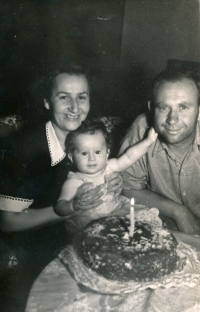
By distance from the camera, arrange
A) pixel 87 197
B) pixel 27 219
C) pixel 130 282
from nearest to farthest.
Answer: pixel 130 282 < pixel 87 197 < pixel 27 219

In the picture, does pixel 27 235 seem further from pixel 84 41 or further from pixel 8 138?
pixel 84 41

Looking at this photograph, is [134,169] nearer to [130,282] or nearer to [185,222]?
[185,222]

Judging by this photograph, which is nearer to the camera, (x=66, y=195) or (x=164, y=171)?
(x=66, y=195)

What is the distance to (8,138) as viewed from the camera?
1.30m

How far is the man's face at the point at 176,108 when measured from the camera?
4.30 feet

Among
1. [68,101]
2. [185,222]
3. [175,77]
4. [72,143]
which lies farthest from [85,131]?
[185,222]

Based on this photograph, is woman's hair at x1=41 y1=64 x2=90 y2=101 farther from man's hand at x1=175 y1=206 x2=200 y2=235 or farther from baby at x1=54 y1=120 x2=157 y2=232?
man's hand at x1=175 y1=206 x2=200 y2=235

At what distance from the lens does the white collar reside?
4.43 feet

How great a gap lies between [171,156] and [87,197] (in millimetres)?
502

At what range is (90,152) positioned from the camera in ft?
4.25

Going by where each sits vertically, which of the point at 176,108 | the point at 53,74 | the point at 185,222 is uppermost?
the point at 53,74

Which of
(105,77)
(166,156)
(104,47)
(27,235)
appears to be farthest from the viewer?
(104,47)

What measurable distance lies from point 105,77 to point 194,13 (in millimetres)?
604

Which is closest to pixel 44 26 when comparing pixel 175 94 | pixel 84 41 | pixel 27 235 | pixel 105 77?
pixel 84 41
